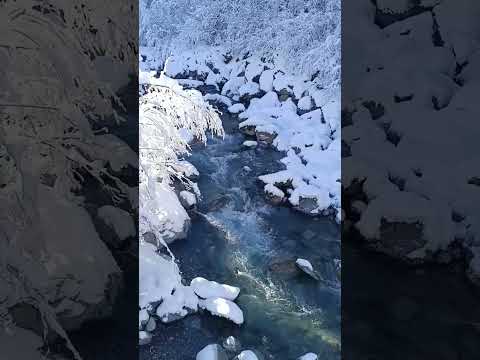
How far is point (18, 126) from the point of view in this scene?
68 cm

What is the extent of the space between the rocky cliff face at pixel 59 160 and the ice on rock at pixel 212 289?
1545 mm

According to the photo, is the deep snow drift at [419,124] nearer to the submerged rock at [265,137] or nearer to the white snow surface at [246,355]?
the white snow surface at [246,355]

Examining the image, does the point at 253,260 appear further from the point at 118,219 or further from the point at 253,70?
the point at 118,219

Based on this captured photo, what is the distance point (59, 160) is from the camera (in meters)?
0.70

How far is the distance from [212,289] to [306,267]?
1.66ft

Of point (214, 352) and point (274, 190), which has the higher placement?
point (274, 190)

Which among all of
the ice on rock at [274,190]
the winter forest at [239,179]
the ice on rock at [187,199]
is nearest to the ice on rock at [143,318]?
the winter forest at [239,179]

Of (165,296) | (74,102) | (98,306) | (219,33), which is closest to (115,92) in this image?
(74,102)

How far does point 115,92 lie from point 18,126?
15 centimetres

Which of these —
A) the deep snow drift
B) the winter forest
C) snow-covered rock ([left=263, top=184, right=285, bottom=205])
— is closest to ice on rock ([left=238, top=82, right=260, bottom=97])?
the winter forest

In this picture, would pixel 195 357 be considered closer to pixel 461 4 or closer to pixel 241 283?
pixel 241 283

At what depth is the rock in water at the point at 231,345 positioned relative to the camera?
2.14 metres

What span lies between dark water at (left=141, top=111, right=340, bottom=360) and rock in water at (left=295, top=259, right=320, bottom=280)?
35mm

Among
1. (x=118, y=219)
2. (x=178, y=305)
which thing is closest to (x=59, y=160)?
(x=118, y=219)
